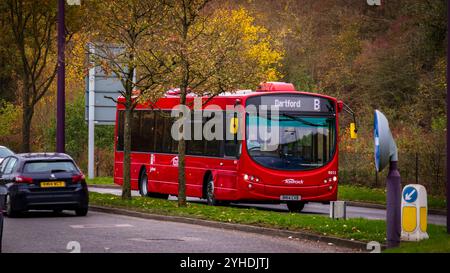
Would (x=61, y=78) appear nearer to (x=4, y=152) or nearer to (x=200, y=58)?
(x=200, y=58)

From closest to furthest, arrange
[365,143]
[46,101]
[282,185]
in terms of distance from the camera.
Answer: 1. [282,185]
2. [365,143]
3. [46,101]

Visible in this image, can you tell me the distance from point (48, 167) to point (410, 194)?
1052 cm

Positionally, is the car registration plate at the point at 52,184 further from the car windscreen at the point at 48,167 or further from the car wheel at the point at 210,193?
the car wheel at the point at 210,193

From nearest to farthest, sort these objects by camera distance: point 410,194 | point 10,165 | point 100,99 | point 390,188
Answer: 1. point 390,188
2. point 410,194
3. point 10,165
4. point 100,99

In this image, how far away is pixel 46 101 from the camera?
64.9 m

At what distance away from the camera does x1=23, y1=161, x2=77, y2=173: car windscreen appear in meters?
26.4

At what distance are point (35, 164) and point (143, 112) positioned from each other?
10.4m

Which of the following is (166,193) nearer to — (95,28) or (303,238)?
(95,28)

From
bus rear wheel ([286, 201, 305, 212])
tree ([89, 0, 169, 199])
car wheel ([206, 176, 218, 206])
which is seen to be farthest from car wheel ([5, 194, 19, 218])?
bus rear wheel ([286, 201, 305, 212])

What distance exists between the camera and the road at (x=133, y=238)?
18.2 meters

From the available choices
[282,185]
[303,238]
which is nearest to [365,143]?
[282,185]

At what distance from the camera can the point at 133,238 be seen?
66.4 feet

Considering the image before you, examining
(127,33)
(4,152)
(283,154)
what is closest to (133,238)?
(283,154)

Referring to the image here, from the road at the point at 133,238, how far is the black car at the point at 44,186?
795 millimetres
